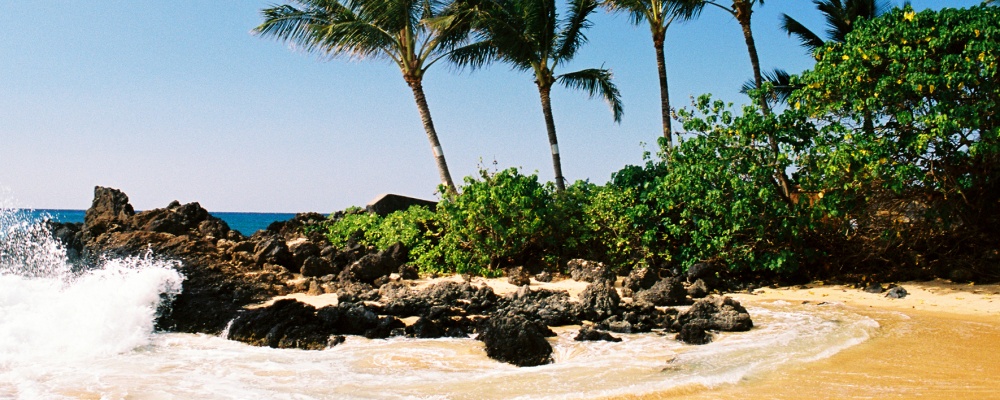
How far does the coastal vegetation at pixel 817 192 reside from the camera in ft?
32.2

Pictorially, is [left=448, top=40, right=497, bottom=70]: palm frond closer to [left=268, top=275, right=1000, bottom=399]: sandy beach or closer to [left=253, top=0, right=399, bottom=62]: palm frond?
[left=253, top=0, right=399, bottom=62]: palm frond

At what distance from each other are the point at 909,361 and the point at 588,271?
5748 millimetres

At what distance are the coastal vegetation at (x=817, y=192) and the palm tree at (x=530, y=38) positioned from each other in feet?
19.7

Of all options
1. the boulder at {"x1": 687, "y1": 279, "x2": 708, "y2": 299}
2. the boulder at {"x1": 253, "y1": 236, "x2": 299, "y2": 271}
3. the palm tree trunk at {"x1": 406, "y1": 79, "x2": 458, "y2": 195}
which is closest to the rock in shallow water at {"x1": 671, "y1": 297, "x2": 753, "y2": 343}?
the boulder at {"x1": 687, "y1": 279, "x2": 708, "y2": 299}

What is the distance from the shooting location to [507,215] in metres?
12.6

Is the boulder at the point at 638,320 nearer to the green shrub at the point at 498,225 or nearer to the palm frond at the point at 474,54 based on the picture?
the green shrub at the point at 498,225

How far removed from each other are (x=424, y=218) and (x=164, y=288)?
5.32 metres

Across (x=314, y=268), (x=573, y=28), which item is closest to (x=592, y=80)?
(x=573, y=28)

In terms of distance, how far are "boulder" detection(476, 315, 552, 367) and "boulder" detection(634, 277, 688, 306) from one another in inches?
119

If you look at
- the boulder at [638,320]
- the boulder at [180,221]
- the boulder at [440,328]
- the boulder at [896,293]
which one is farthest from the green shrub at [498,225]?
the boulder at [180,221]

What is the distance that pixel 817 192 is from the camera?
10.8 meters

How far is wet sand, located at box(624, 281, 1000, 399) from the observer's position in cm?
553

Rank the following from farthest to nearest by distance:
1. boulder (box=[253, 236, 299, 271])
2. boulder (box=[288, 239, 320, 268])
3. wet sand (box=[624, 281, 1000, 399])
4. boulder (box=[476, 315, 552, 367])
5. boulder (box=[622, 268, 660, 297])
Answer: boulder (box=[288, 239, 320, 268]) → boulder (box=[253, 236, 299, 271]) → boulder (box=[622, 268, 660, 297]) → boulder (box=[476, 315, 552, 367]) → wet sand (box=[624, 281, 1000, 399])

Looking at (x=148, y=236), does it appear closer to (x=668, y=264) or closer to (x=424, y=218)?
(x=424, y=218)
